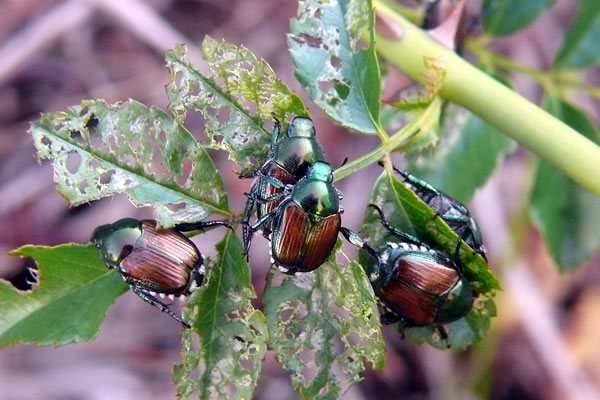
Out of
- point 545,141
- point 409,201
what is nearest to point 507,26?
point 545,141

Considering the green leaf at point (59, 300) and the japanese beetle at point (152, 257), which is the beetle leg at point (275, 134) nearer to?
the japanese beetle at point (152, 257)

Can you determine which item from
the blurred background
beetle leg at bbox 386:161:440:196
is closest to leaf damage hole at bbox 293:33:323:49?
beetle leg at bbox 386:161:440:196

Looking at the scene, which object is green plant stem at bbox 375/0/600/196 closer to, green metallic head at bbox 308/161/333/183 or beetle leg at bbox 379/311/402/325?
green metallic head at bbox 308/161/333/183

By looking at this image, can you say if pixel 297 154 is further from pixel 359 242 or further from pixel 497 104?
pixel 497 104

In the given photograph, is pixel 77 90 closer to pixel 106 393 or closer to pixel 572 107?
pixel 106 393

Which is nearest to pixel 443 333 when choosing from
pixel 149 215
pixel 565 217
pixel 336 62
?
pixel 336 62

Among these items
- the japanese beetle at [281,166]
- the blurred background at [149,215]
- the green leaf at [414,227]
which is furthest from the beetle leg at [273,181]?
the blurred background at [149,215]
